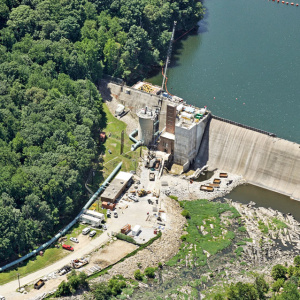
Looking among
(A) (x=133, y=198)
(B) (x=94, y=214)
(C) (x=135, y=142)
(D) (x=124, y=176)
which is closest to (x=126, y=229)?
(B) (x=94, y=214)

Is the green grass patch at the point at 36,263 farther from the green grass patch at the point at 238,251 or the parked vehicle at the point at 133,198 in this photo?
the green grass patch at the point at 238,251

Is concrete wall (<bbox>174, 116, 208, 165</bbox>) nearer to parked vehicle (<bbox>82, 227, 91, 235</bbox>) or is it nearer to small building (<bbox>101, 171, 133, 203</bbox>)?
small building (<bbox>101, 171, 133, 203</bbox>)

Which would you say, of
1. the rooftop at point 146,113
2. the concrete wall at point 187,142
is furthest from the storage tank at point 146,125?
the concrete wall at point 187,142

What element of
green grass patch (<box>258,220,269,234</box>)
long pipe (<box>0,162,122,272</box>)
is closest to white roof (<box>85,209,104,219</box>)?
long pipe (<box>0,162,122,272</box>)

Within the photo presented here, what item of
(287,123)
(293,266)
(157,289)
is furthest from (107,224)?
(287,123)

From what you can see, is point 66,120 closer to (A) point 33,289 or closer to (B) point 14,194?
(B) point 14,194
